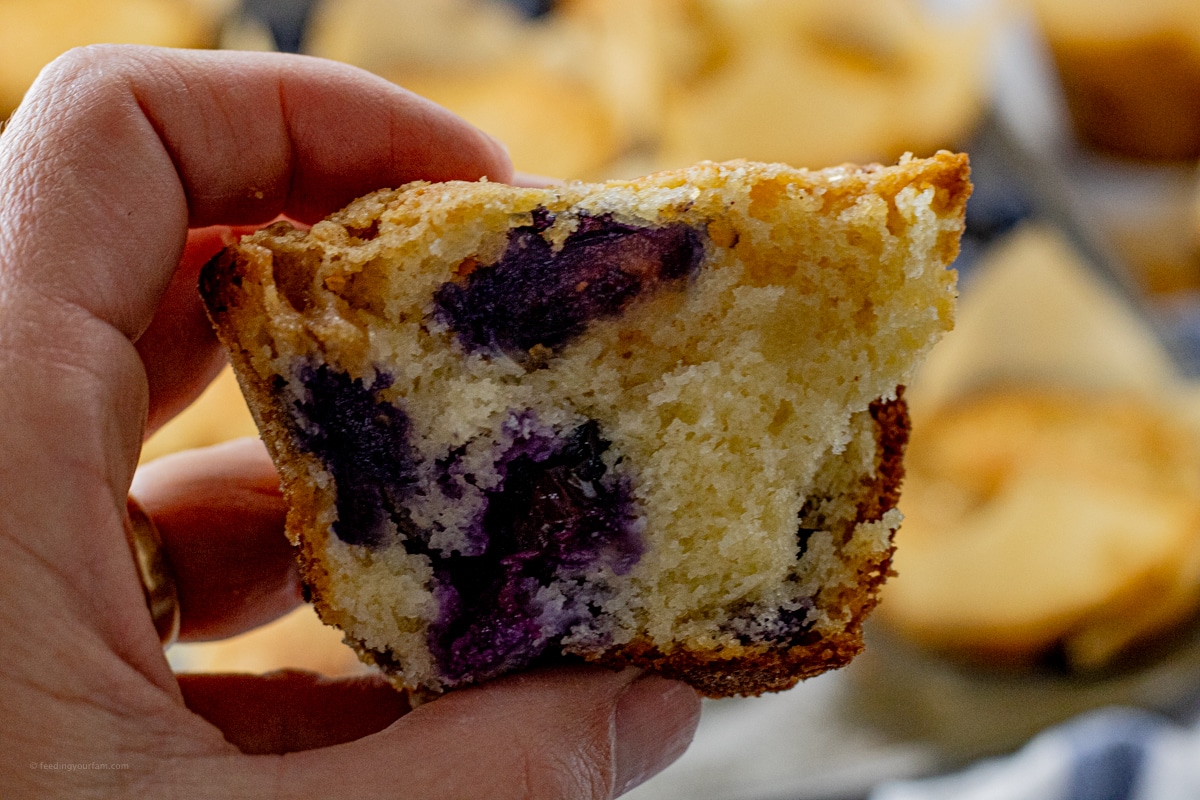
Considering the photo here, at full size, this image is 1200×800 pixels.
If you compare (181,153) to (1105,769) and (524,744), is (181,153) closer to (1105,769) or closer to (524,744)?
(524,744)

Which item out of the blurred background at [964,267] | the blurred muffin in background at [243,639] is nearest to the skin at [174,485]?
the blurred muffin in background at [243,639]

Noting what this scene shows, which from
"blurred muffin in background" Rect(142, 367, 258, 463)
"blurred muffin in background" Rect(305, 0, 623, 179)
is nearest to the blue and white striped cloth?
"blurred muffin in background" Rect(142, 367, 258, 463)

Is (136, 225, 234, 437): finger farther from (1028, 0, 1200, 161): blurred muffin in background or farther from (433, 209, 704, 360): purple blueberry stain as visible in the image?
(1028, 0, 1200, 161): blurred muffin in background

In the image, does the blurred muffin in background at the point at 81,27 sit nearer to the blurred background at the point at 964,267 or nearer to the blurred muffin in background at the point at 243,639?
the blurred background at the point at 964,267

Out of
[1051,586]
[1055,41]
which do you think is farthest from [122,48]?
[1055,41]

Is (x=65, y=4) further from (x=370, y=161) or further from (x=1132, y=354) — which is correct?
(x=1132, y=354)

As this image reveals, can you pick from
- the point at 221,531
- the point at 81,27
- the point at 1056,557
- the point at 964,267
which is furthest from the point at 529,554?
the point at 81,27
